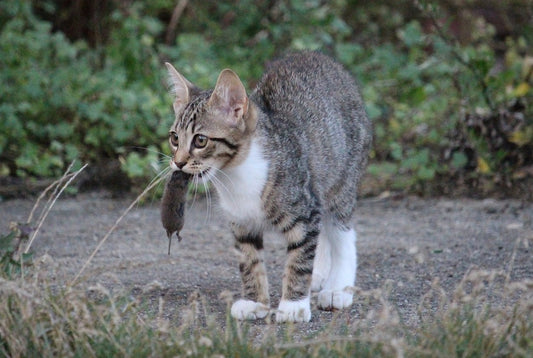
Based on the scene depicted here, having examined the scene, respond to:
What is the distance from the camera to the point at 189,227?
22.4ft

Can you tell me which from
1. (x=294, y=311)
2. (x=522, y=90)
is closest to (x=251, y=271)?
(x=294, y=311)

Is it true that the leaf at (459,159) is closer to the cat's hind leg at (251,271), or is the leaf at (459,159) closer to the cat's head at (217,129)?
the cat's hind leg at (251,271)

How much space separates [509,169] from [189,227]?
2848 mm

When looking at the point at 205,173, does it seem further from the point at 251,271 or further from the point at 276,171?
the point at 251,271

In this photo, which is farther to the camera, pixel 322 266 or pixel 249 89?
pixel 249 89

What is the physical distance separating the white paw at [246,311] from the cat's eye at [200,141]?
0.86 meters

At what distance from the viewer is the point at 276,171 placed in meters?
4.54

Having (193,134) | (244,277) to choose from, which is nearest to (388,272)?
(244,277)

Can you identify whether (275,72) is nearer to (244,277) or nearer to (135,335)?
(244,277)

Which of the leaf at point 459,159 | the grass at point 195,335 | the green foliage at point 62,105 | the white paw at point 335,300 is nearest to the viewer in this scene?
the grass at point 195,335

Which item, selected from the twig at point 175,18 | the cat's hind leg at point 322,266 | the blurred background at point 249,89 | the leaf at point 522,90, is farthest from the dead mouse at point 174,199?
the twig at point 175,18

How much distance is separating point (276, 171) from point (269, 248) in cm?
184

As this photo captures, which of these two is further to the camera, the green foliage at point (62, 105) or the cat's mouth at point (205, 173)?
the green foliage at point (62, 105)

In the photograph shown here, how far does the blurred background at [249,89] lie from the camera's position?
7531 millimetres
